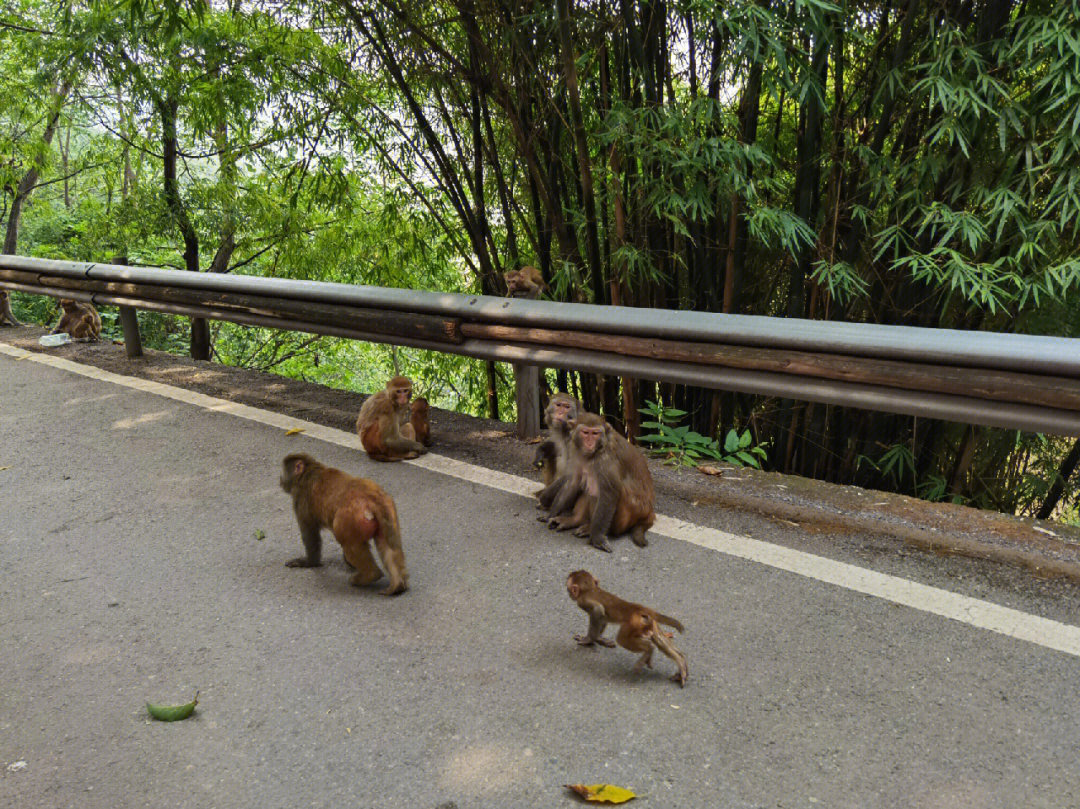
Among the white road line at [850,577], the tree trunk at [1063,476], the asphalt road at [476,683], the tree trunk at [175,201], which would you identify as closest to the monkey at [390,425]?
the white road line at [850,577]

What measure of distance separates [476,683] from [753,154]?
3206mm

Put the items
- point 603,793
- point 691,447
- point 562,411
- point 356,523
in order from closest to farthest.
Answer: point 603,793
point 356,523
point 562,411
point 691,447

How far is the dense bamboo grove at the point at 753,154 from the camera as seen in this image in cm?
431

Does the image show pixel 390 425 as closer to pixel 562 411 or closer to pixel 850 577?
pixel 562 411

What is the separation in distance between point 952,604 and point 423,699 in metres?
1.86

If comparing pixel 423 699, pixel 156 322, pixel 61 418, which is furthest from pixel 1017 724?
pixel 156 322

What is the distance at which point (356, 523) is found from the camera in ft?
10.4

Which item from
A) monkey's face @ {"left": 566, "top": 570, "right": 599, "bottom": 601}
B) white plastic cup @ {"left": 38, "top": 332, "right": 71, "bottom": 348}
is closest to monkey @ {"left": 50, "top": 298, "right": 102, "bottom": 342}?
white plastic cup @ {"left": 38, "top": 332, "right": 71, "bottom": 348}

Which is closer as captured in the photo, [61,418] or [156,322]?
[61,418]

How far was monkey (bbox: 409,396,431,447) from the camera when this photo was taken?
16.2 ft

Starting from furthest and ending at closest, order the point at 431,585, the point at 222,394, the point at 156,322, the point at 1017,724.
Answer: the point at 156,322
the point at 222,394
the point at 431,585
the point at 1017,724

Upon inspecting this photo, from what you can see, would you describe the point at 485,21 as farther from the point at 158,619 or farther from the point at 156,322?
the point at 156,322

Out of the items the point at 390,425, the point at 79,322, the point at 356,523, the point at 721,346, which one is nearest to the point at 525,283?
the point at 390,425

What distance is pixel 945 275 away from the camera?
432cm
